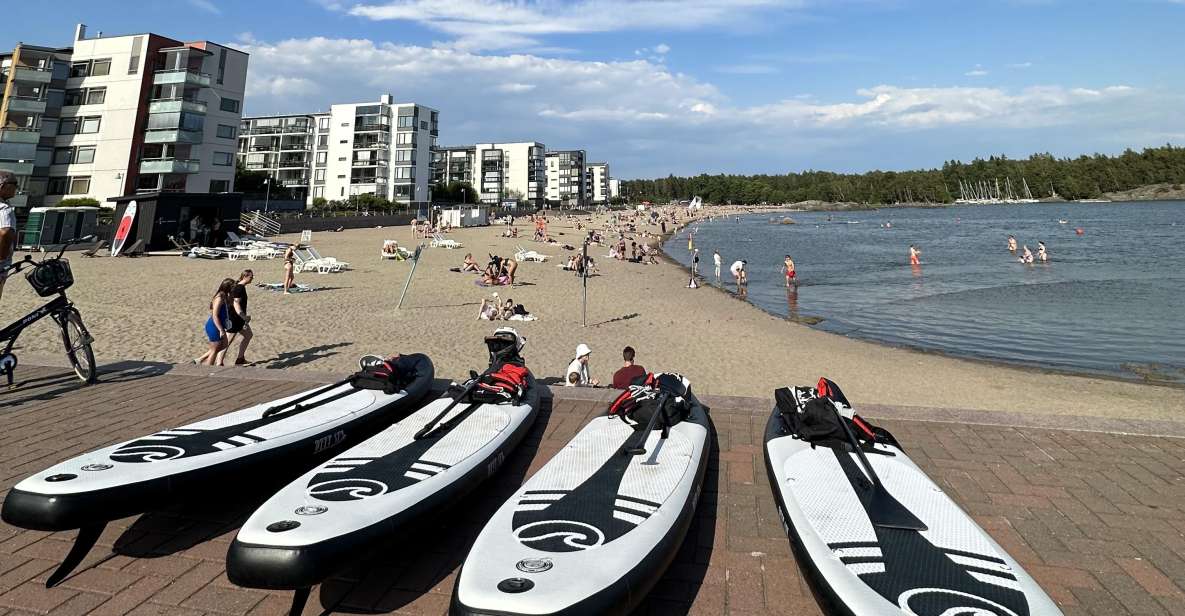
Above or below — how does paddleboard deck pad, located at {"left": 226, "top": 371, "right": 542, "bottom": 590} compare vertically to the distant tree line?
below

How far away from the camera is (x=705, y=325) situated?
16578 mm

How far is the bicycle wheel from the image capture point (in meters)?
6.52


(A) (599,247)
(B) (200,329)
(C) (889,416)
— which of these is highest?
(A) (599,247)

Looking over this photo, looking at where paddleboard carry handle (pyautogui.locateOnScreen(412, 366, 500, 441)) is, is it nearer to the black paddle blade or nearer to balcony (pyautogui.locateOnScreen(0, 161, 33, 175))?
the black paddle blade

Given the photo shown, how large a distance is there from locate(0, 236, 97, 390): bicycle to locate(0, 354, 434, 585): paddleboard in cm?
328

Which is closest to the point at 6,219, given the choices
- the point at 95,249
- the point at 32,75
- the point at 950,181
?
the point at 95,249

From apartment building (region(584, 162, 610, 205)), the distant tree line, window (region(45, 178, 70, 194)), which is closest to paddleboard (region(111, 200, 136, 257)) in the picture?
window (region(45, 178, 70, 194))

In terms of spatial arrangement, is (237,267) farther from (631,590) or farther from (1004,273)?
(1004,273)

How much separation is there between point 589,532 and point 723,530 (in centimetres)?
113

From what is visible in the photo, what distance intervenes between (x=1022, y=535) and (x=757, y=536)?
1.64 meters

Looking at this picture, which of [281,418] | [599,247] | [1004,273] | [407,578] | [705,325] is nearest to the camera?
[407,578]

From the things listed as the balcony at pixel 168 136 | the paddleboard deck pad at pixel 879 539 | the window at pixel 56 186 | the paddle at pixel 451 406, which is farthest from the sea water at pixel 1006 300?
the window at pixel 56 186

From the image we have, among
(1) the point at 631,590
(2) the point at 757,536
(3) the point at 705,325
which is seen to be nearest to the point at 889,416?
(2) the point at 757,536

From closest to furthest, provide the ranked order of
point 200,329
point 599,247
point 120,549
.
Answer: point 120,549 < point 200,329 < point 599,247
